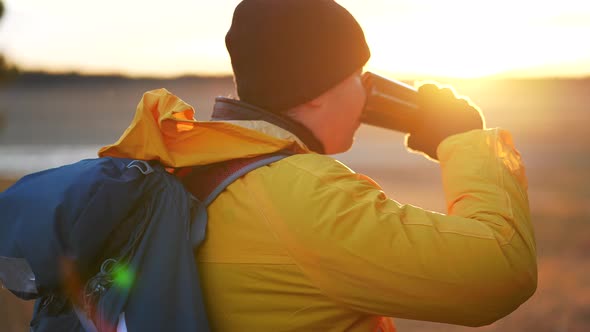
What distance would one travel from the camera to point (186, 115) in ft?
5.82

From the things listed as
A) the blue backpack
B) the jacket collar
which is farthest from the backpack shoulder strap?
the jacket collar

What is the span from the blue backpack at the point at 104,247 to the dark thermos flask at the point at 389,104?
52cm

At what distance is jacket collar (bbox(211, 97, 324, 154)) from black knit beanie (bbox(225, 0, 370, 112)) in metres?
0.04

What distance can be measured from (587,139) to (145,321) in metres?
24.5

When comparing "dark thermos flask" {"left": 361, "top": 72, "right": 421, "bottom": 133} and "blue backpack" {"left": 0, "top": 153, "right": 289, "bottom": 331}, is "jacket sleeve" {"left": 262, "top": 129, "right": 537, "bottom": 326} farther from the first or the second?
"dark thermos flask" {"left": 361, "top": 72, "right": 421, "bottom": 133}

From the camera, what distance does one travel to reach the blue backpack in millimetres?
1519

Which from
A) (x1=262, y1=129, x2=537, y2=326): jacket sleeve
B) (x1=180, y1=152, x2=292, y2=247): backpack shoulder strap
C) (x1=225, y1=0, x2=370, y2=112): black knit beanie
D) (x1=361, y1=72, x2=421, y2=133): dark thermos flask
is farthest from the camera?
(x1=361, y1=72, x2=421, y2=133): dark thermos flask

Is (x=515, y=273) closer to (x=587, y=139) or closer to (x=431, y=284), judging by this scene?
(x=431, y=284)

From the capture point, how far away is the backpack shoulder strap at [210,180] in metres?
1.65

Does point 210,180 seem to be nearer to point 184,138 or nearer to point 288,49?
point 184,138

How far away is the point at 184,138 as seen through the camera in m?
1.74

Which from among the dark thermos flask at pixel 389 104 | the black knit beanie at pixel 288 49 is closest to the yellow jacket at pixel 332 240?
the black knit beanie at pixel 288 49

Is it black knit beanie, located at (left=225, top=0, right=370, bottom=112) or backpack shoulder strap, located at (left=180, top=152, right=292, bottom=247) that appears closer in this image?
backpack shoulder strap, located at (left=180, top=152, right=292, bottom=247)

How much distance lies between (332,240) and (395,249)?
126 millimetres
